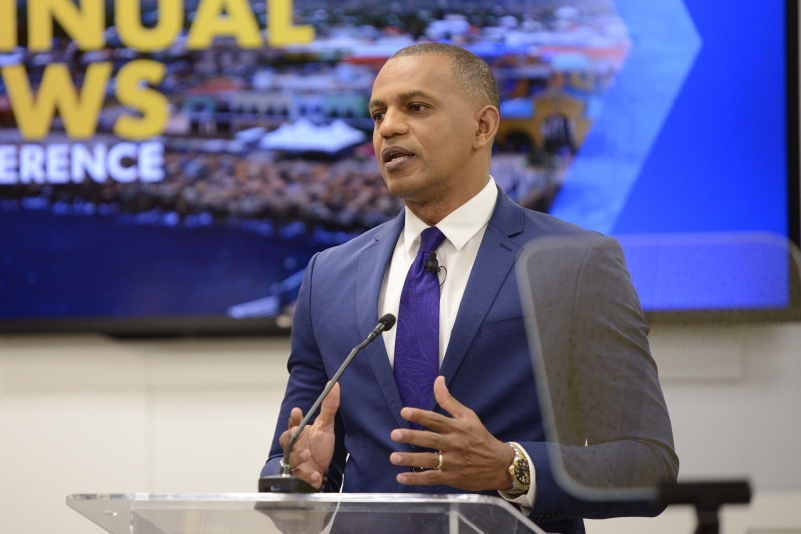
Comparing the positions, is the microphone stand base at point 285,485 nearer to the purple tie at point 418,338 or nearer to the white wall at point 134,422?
the purple tie at point 418,338

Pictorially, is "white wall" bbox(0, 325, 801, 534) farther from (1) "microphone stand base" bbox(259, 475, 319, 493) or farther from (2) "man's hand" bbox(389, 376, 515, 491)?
(1) "microphone stand base" bbox(259, 475, 319, 493)

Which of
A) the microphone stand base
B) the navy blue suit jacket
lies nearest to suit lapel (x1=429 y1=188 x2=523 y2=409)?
the navy blue suit jacket

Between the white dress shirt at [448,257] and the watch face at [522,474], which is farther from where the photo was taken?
the white dress shirt at [448,257]

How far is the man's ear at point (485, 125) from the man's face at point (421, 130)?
0.04 metres

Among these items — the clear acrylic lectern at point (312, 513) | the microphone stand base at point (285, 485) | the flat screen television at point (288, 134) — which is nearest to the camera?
the clear acrylic lectern at point (312, 513)

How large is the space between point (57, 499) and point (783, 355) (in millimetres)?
2999

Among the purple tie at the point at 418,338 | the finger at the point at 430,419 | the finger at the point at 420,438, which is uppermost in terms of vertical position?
the purple tie at the point at 418,338

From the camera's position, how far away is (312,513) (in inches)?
46.4

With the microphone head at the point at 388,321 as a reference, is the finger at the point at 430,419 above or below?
below

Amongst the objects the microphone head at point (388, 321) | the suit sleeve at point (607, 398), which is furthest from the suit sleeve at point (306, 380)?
the suit sleeve at point (607, 398)

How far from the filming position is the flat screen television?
3088 mm

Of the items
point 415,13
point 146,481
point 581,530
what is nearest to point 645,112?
point 415,13

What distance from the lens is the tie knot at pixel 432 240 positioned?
1.90 m

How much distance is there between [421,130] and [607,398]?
111cm
